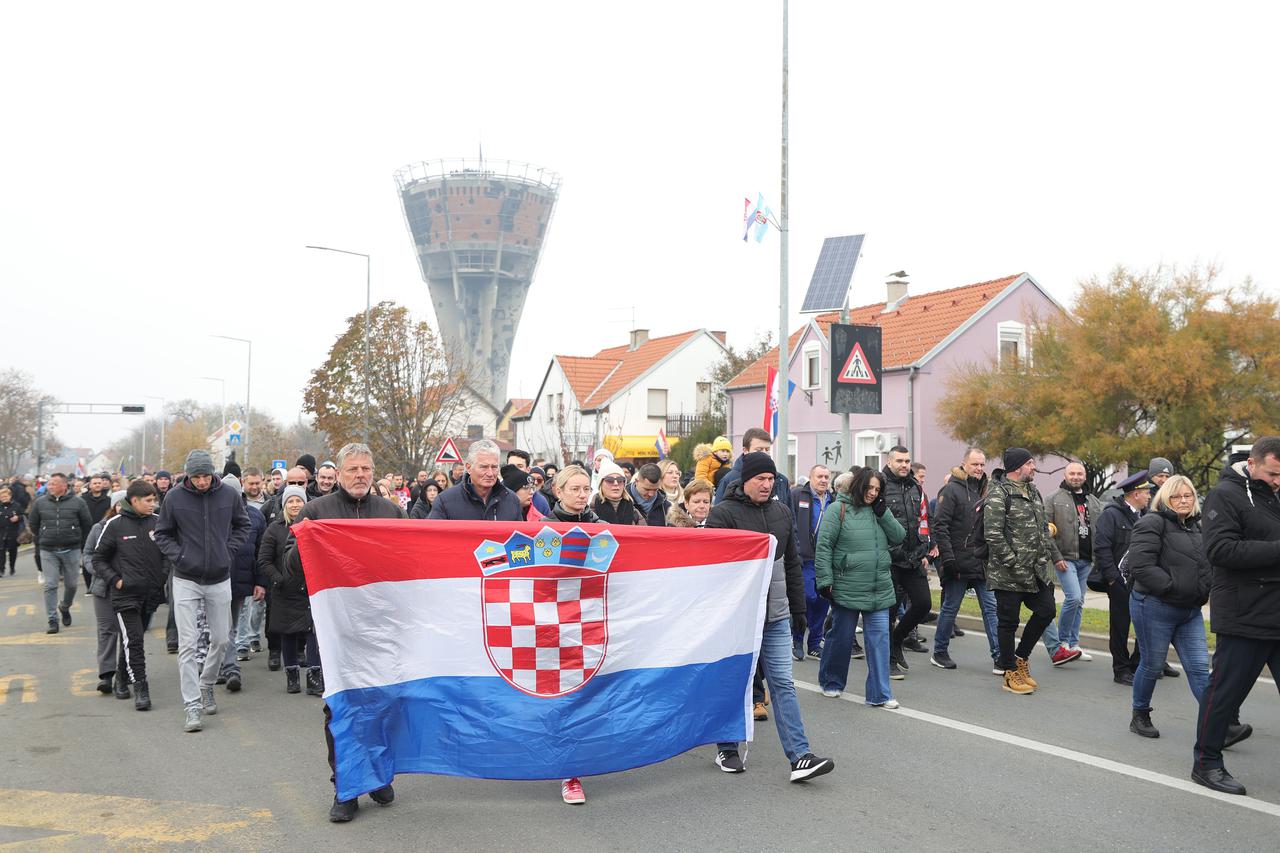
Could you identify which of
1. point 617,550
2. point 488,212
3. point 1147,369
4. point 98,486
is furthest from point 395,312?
point 488,212

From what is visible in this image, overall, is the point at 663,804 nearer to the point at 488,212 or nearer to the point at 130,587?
the point at 130,587

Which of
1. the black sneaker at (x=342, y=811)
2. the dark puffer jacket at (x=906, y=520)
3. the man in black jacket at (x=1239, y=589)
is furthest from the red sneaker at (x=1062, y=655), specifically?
the black sneaker at (x=342, y=811)

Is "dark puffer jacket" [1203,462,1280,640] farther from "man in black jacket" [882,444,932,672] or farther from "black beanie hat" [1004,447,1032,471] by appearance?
"man in black jacket" [882,444,932,672]

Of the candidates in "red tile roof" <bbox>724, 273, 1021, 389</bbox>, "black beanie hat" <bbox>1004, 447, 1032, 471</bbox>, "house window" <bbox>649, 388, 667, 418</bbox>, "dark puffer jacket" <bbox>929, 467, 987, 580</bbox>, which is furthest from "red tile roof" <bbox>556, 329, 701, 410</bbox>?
"black beanie hat" <bbox>1004, 447, 1032, 471</bbox>

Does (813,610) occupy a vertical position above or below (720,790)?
above

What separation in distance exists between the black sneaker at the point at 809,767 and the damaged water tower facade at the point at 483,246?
11933 cm

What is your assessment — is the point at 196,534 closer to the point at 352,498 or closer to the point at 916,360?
the point at 352,498

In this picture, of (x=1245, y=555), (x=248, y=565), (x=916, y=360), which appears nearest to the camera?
(x=1245, y=555)

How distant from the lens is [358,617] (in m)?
5.81

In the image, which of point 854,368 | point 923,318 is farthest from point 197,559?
point 923,318

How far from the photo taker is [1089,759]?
675cm

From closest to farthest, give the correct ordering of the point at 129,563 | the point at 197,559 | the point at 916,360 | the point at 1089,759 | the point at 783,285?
the point at 1089,759
the point at 197,559
the point at 129,563
the point at 783,285
the point at 916,360

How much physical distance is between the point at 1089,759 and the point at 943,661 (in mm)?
3429

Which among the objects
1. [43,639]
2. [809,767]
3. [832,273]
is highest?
[832,273]
